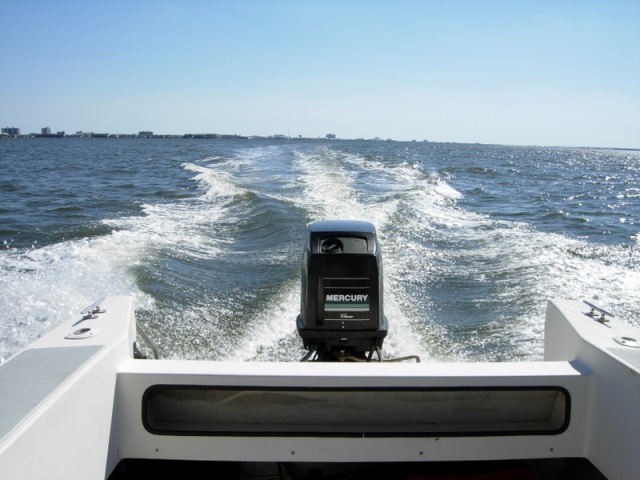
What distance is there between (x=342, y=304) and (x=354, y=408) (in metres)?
1.10

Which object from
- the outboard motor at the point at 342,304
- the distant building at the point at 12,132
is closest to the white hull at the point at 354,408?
the outboard motor at the point at 342,304

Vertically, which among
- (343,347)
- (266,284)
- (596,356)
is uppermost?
(596,356)

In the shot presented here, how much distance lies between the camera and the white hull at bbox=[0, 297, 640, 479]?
1.76 meters

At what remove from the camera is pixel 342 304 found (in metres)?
2.95

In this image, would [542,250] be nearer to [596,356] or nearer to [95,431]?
[596,356]

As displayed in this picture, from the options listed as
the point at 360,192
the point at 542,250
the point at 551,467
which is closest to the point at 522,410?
the point at 551,467

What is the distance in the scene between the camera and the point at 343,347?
296 cm

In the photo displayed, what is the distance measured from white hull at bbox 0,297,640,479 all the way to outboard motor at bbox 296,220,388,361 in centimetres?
103

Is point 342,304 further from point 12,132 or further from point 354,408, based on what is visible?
point 12,132

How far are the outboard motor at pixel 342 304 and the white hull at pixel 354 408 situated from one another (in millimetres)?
1026

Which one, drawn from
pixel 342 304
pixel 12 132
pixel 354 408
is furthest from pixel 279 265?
pixel 12 132

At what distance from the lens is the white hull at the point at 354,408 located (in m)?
1.76

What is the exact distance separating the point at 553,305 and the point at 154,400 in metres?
1.57

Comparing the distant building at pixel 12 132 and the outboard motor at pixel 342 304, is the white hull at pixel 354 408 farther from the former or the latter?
the distant building at pixel 12 132
